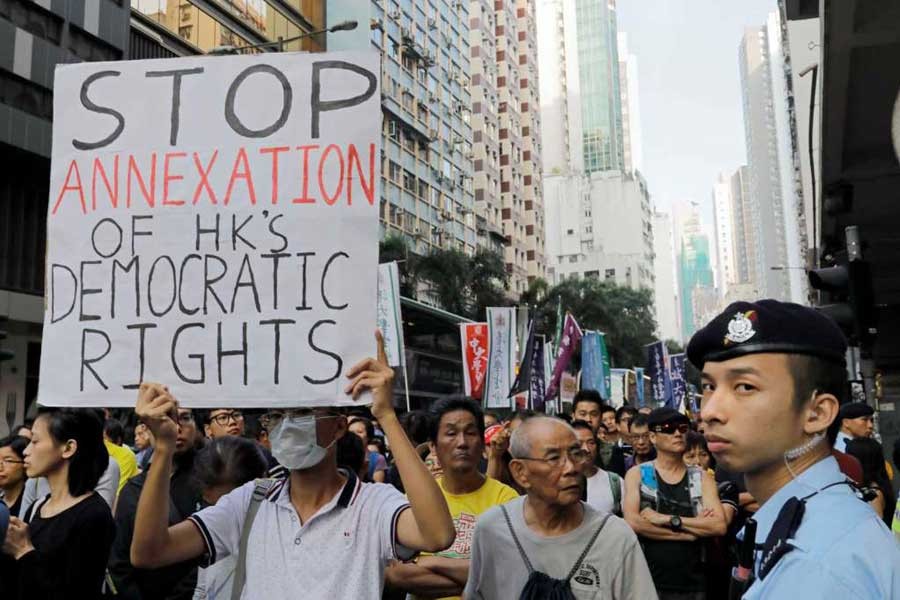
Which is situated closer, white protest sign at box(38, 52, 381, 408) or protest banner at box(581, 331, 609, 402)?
white protest sign at box(38, 52, 381, 408)

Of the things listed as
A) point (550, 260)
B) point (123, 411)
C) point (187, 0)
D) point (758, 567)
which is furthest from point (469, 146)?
point (758, 567)

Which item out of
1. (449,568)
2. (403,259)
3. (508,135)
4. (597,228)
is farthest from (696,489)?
(597,228)

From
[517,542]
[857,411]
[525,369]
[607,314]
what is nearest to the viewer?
[517,542]

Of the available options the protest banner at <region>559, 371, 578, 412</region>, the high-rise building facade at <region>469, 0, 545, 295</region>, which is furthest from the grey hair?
the high-rise building facade at <region>469, 0, 545, 295</region>

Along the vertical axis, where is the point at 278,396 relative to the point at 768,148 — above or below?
below

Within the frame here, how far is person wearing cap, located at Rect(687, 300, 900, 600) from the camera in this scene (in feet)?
5.57

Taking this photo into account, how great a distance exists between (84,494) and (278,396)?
1445 mm

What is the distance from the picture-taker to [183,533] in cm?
289

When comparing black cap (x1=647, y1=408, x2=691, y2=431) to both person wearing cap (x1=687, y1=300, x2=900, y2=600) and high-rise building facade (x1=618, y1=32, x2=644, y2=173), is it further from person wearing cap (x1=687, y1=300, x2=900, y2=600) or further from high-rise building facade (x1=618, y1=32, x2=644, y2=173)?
high-rise building facade (x1=618, y1=32, x2=644, y2=173)

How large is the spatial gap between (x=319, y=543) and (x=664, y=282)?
16532cm

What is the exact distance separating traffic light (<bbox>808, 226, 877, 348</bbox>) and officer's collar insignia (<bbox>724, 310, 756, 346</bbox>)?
5.90 meters

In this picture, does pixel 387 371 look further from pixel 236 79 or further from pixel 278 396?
pixel 236 79

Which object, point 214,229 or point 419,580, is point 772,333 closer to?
point 214,229

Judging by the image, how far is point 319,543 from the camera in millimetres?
2801
